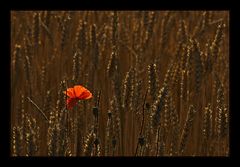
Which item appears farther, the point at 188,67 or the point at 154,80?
the point at 188,67

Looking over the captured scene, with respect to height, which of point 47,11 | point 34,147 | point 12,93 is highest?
point 47,11

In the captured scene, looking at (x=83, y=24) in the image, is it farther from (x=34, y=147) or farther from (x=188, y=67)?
(x=34, y=147)

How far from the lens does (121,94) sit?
4.76 ft

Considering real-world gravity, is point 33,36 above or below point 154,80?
above

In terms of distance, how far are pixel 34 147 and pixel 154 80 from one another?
1.08 feet

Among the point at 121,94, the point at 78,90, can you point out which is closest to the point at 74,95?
the point at 78,90

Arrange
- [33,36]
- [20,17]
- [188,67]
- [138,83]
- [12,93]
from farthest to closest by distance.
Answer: [20,17]
[33,36]
[12,93]
[188,67]
[138,83]

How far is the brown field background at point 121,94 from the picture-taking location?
50.8 inches

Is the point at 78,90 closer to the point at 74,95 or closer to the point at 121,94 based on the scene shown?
the point at 74,95

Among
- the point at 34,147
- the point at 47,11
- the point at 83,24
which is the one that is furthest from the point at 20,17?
the point at 34,147

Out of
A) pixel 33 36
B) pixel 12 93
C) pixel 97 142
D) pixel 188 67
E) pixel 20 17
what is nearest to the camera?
pixel 97 142

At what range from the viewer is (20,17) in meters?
2.31

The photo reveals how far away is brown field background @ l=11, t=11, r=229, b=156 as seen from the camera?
1.29 meters

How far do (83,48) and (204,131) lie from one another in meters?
0.51
